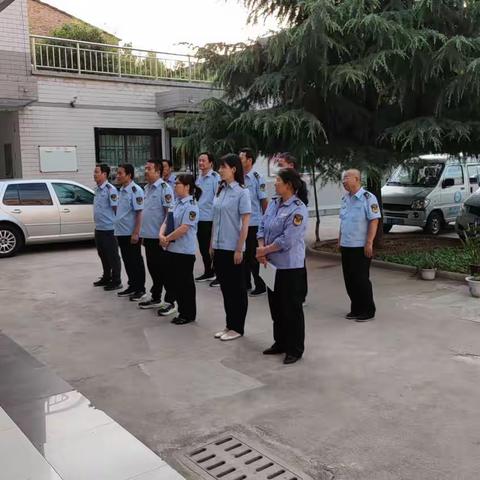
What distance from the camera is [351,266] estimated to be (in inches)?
237

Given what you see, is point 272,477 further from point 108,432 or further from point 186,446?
point 108,432

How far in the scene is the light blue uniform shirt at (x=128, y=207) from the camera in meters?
7.05

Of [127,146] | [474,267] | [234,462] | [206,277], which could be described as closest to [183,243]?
[206,277]

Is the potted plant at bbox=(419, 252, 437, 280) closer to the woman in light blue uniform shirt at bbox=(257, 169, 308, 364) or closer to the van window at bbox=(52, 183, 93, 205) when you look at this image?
the woman in light blue uniform shirt at bbox=(257, 169, 308, 364)

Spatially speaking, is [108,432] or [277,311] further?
[277,311]

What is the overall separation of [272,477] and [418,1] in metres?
7.78

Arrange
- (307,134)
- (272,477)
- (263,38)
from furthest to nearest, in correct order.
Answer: (263,38)
(307,134)
(272,477)

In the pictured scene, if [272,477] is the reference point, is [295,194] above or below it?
above

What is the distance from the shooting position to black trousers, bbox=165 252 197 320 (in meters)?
5.93

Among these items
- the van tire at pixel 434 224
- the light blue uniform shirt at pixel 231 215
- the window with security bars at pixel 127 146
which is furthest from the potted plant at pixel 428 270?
the window with security bars at pixel 127 146

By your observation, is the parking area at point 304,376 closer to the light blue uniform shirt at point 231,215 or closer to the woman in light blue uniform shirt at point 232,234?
the woman in light blue uniform shirt at point 232,234

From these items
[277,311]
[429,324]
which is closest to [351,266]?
[429,324]

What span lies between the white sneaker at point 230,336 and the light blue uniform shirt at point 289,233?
1000 millimetres

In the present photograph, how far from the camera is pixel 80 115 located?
1493 centimetres
